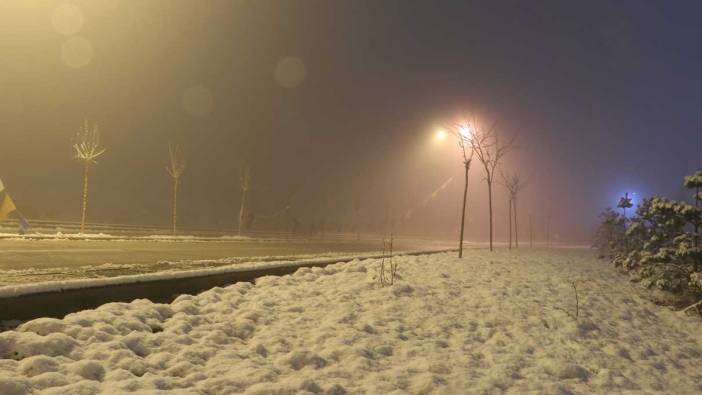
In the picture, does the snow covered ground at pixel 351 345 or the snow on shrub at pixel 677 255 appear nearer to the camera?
the snow covered ground at pixel 351 345

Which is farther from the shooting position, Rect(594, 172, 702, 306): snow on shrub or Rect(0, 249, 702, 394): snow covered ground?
Rect(594, 172, 702, 306): snow on shrub

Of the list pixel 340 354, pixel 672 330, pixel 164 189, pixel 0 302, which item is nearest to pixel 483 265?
pixel 672 330

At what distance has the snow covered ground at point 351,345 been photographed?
4.52m

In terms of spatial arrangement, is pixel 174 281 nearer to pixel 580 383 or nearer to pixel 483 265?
pixel 580 383

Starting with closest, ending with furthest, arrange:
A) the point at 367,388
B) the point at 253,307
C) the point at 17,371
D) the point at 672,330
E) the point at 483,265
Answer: the point at 17,371
the point at 367,388
the point at 253,307
the point at 672,330
the point at 483,265

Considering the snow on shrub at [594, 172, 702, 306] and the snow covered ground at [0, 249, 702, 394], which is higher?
the snow on shrub at [594, 172, 702, 306]

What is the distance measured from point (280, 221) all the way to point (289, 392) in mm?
84770

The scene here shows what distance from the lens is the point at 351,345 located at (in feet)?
19.5

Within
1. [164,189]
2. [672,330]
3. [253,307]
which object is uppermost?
[164,189]

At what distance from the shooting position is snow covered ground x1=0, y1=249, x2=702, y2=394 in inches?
178

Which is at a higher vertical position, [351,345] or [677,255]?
[677,255]

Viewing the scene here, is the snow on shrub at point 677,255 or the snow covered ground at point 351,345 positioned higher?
the snow on shrub at point 677,255

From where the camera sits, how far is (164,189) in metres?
99.8

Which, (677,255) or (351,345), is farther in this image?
(677,255)
